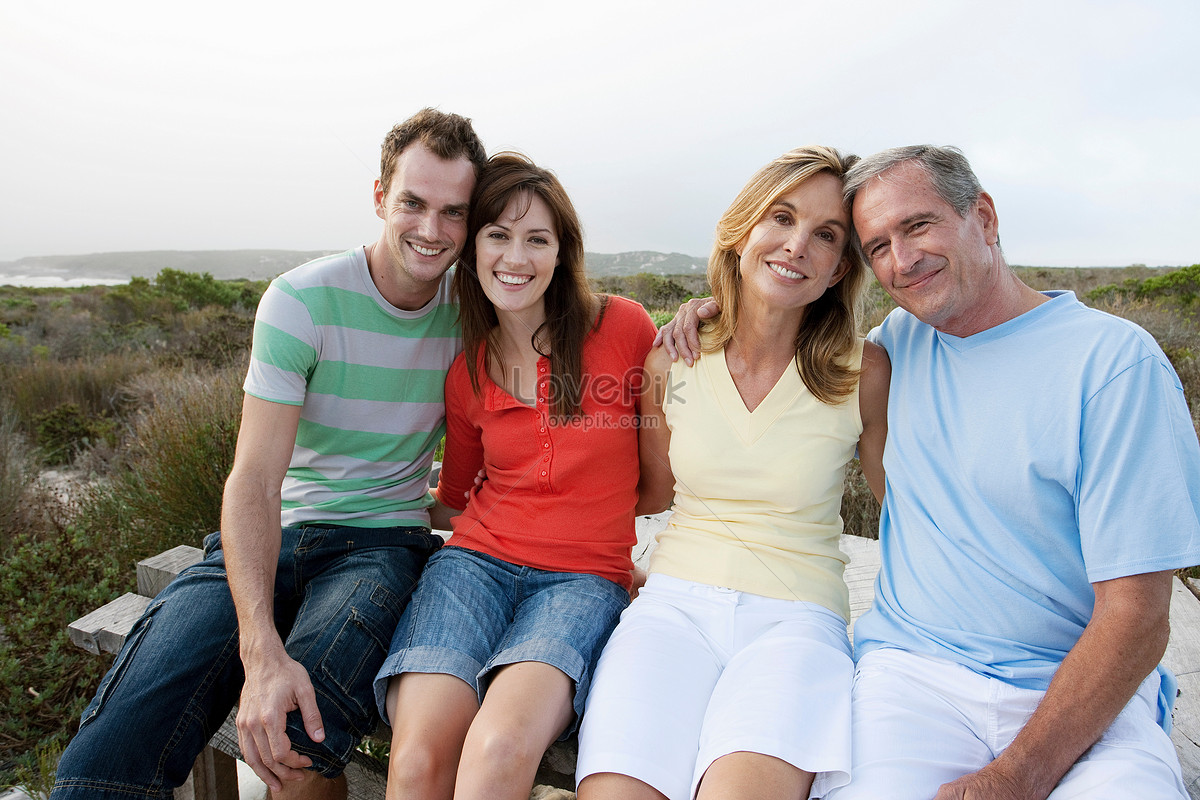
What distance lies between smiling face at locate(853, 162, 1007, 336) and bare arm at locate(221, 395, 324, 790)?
1.80 metres

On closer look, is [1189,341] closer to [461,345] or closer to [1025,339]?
[1025,339]

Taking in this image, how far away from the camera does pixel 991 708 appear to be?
59.2 inches

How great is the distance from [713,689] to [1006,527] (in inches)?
31.6

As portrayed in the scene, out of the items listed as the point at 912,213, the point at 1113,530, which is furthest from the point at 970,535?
the point at 912,213

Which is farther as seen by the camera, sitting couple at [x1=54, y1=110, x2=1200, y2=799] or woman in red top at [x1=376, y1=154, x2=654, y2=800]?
woman in red top at [x1=376, y1=154, x2=654, y2=800]

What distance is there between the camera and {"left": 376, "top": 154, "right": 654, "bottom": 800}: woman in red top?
1639 millimetres

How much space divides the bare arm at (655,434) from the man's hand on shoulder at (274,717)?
1.16 metres

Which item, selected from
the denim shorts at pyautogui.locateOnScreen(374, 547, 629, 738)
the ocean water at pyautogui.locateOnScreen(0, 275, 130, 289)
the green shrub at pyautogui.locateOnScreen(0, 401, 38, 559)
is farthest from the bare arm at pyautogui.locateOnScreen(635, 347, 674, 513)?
the ocean water at pyautogui.locateOnScreen(0, 275, 130, 289)

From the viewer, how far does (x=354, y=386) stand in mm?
2234

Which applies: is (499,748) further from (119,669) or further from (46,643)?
(46,643)

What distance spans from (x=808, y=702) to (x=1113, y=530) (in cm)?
74

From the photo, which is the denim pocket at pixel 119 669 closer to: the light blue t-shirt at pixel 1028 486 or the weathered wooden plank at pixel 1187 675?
the light blue t-shirt at pixel 1028 486

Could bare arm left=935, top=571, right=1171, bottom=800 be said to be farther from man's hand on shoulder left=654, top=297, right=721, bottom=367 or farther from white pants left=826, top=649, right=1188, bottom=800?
man's hand on shoulder left=654, top=297, right=721, bottom=367

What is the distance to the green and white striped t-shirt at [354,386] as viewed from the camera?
218cm
